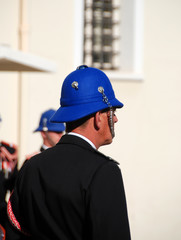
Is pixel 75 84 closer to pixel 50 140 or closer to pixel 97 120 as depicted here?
pixel 97 120

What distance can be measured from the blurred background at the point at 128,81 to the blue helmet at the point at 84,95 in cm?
560

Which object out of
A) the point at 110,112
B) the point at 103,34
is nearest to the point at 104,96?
the point at 110,112

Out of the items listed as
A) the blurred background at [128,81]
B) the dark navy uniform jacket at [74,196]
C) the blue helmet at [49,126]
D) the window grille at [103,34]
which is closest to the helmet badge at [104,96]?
the dark navy uniform jacket at [74,196]


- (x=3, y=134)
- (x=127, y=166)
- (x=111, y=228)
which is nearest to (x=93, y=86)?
(x=111, y=228)

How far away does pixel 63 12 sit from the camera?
26.6 ft

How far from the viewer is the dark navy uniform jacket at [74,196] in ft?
6.59

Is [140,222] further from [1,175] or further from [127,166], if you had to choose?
[1,175]

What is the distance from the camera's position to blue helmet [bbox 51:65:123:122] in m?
2.27

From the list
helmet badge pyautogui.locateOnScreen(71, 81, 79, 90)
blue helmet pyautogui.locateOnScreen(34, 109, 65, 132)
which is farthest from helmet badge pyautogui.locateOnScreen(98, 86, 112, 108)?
blue helmet pyautogui.locateOnScreen(34, 109, 65, 132)

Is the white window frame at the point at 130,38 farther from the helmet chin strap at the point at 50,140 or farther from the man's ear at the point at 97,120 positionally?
the man's ear at the point at 97,120

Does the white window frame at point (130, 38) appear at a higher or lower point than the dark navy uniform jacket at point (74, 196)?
higher

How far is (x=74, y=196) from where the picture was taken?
6.66 ft

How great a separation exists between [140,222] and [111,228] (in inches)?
261

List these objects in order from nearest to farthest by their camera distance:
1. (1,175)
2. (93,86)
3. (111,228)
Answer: (111,228) → (93,86) → (1,175)
